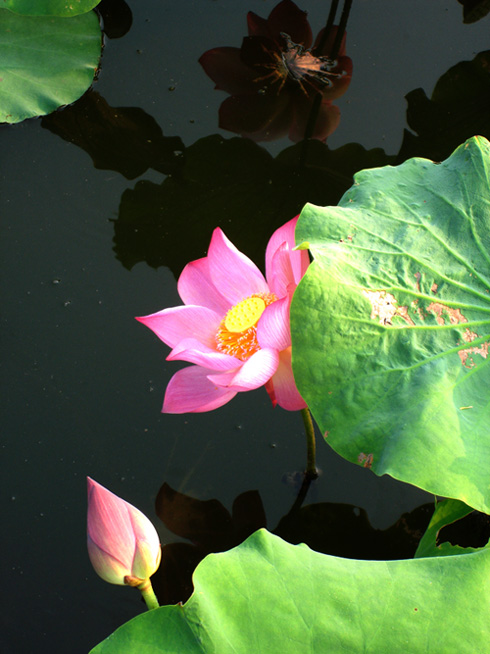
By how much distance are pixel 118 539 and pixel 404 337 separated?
1.69 ft

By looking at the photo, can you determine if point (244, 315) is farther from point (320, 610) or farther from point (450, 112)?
point (450, 112)

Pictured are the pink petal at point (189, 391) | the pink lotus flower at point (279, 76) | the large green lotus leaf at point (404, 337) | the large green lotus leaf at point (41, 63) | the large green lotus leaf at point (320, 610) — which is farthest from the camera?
the pink lotus flower at point (279, 76)

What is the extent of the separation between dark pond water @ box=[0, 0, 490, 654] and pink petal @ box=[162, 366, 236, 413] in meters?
0.25

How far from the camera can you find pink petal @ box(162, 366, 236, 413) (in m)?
1.13

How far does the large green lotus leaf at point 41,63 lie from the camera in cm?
177

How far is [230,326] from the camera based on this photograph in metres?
1.15

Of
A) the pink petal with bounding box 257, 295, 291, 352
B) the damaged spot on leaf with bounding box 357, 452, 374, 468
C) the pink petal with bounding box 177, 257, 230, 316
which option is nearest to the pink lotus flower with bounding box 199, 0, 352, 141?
the pink petal with bounding box 177, 257, 230, 316

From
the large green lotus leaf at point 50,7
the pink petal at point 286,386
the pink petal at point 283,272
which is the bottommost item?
the pink petal at point 286,386

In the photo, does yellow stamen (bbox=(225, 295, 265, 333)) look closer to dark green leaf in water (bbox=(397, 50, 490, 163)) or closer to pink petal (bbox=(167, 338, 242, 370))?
pink petal (bbox=(167, 338, 242, 370))

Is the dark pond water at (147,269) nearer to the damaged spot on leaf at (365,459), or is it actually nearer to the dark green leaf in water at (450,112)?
the dark green leaf in water at (450,112)

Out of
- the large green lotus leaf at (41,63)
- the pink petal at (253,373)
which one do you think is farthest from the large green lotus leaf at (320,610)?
the large green lotus leaf at (41,63)

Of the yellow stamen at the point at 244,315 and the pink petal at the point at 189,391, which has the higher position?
the yellow stamen at the point at 244,315

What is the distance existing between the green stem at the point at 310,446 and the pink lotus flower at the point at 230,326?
10 cm

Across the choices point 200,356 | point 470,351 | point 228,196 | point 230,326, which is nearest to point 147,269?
point 228,196
